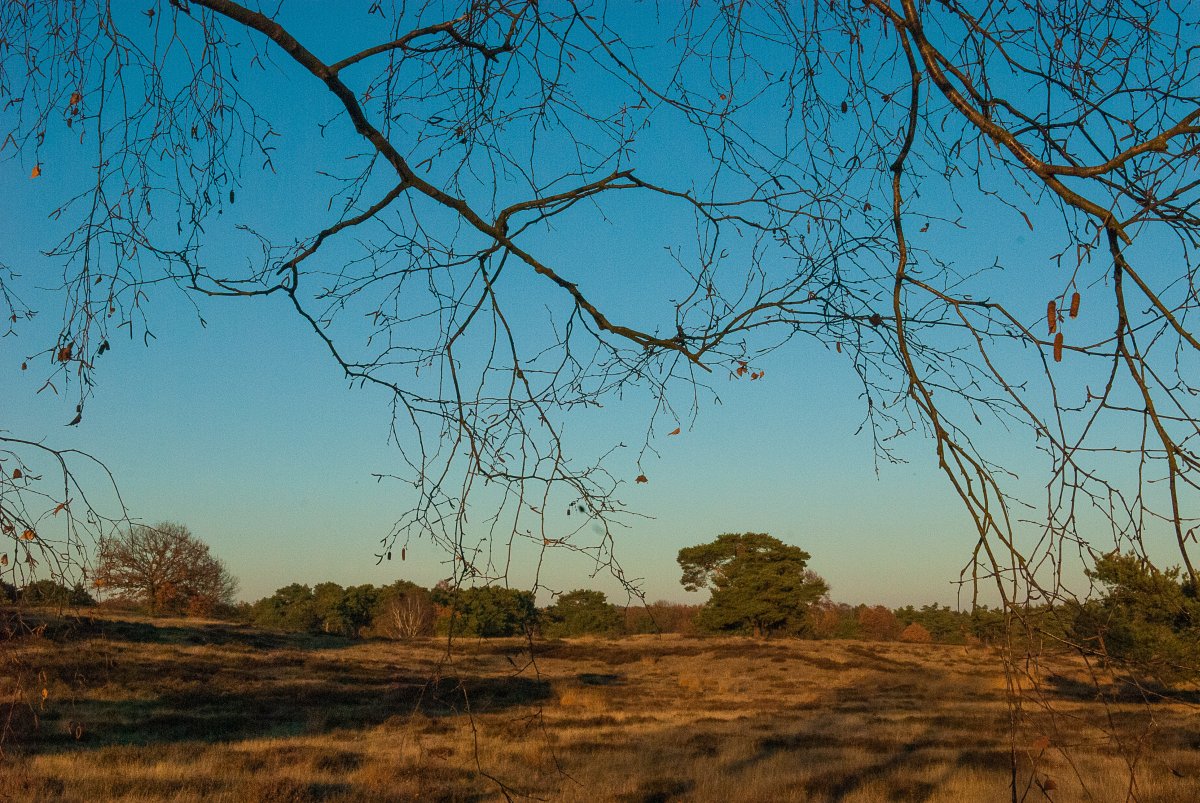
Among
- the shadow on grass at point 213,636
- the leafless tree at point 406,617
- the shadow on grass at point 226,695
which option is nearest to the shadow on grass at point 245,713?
the shadow on grass at point 226,695

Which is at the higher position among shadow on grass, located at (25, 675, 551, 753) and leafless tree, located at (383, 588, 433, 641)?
leafless tree, located at (383, 588, 433, 641)

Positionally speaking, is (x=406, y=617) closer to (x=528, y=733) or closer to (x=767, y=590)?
(x=767, y=590)

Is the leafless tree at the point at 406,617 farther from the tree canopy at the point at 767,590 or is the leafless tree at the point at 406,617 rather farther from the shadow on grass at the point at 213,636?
the tree canopy at the point at 767,590

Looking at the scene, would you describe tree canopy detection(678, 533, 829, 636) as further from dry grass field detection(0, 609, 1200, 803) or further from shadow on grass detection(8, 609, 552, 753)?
shadow on grass detection(8, 609, 552, 753)

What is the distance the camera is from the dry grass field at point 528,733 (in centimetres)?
1045

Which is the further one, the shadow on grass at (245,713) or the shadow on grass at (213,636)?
the shadow on grass at (213,636)

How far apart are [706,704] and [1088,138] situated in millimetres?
24494

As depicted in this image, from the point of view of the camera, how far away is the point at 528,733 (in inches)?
105

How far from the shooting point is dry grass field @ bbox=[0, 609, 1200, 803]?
1045cm

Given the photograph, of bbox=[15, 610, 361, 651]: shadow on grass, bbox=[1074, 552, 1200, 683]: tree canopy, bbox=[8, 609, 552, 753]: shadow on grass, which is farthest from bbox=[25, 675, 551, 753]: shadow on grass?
bbox=[1074, 552, 1200, 683]: tree canopy

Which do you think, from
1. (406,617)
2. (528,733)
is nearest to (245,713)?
(528,733)

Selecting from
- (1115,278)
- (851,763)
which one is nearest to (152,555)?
(1115,278)

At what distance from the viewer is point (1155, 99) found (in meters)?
1.61

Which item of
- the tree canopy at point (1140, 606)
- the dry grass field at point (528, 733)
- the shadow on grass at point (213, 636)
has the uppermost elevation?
the tree canopy at point (1140, 606)
